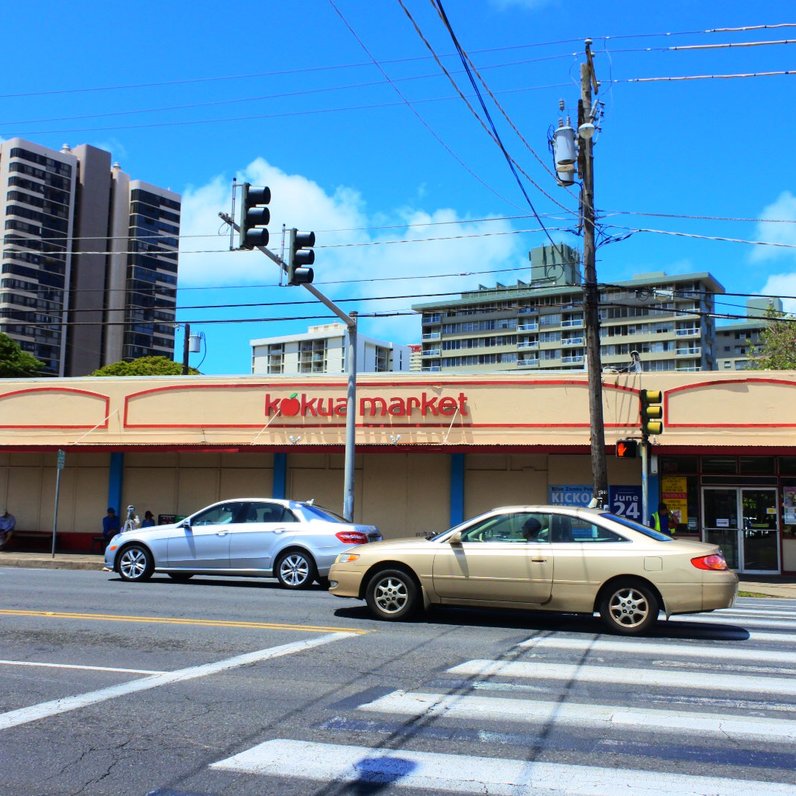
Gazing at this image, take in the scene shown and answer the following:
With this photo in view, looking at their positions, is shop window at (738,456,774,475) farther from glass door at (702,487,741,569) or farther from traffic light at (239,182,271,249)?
traffic light at (239,182,271,249)

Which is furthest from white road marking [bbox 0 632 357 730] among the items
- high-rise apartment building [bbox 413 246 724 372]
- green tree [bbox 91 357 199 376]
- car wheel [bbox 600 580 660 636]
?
high-rise apartment building [bbox 413 246 724 372]

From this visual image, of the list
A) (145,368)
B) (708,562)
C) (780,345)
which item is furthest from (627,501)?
(145,368)

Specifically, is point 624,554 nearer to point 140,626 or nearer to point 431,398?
point 140,626

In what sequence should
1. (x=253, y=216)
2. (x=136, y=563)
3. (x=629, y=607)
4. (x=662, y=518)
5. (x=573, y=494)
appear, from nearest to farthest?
(x=629, y=607), (x=253, y=216), (x=136, y=563), (x=662, y=518), (x=573, y=494)

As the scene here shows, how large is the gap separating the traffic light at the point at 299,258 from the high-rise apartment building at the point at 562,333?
6876cm

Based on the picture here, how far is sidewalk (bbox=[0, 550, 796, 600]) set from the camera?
677 inches

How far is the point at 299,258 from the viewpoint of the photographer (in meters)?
14.5

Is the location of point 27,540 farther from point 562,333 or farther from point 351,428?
point 562,333

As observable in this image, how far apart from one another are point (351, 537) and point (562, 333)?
3521 inches

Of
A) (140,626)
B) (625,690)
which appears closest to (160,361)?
(140,626)

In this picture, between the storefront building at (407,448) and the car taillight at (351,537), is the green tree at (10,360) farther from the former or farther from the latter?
the car taillight at (351,537)

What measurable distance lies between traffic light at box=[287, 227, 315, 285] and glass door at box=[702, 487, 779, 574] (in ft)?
40.5

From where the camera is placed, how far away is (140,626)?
10.0m

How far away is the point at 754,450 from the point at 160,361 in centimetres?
5227
